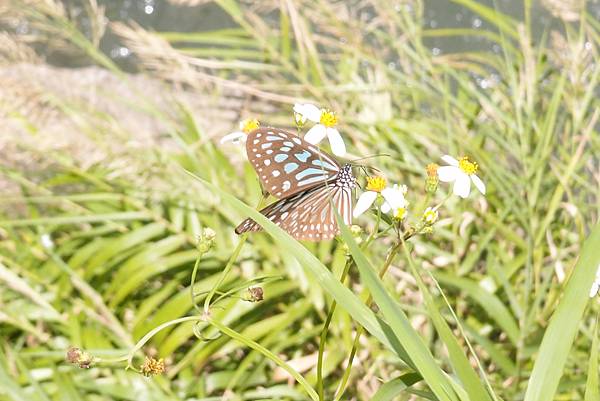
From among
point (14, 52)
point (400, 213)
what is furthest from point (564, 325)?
point (14, 52)

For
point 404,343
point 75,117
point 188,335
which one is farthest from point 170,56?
point 404,343

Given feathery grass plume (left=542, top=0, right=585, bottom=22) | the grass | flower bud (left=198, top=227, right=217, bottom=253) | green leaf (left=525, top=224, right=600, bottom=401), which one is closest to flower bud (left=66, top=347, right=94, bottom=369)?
flower bud (left=198, top=227, right=217, bottom=253)

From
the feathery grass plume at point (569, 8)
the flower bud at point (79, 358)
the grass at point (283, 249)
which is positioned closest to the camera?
the flower bud at point (79, 358)

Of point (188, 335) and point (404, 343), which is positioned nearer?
point (404, 343)

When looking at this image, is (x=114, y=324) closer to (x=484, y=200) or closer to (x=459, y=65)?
(x=484, y=200)

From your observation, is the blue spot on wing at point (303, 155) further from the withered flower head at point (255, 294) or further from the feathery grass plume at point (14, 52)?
the feathery grass plume at point (14, 52)

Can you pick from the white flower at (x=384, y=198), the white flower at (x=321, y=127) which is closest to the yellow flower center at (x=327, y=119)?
the white flower at (x=321, y=127)
